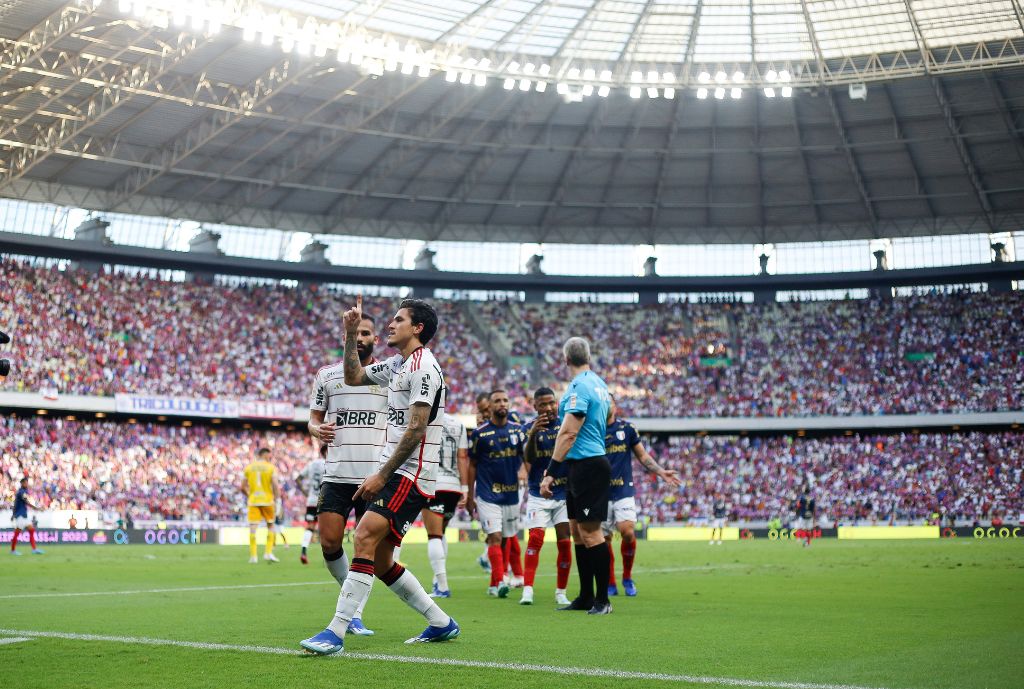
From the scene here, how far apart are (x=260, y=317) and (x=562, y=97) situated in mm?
21332

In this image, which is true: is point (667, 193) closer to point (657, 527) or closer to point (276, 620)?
point (657, 527)

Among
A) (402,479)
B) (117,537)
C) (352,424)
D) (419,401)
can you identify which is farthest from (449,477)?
(117,537)

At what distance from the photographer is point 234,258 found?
57.4 metres

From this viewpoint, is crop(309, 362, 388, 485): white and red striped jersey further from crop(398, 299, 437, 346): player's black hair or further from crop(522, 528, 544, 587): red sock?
crop(522, 528, 544, 587): red sock

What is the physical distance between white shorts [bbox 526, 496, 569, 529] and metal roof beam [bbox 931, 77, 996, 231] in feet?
119

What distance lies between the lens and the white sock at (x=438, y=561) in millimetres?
14758

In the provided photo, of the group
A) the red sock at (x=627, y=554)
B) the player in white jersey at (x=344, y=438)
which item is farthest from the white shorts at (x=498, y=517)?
the player in white jersey at (x=344, y=438)

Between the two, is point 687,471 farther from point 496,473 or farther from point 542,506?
point 542,506

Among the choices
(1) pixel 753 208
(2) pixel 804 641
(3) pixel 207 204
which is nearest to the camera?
(2) pixel 804 641

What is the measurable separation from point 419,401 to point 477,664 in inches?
78.9

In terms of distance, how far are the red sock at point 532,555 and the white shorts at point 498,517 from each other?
5.62ft

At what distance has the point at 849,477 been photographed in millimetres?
56625

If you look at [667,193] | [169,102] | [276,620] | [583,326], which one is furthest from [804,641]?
[583,326]

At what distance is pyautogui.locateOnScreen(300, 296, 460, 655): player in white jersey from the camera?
824cm
